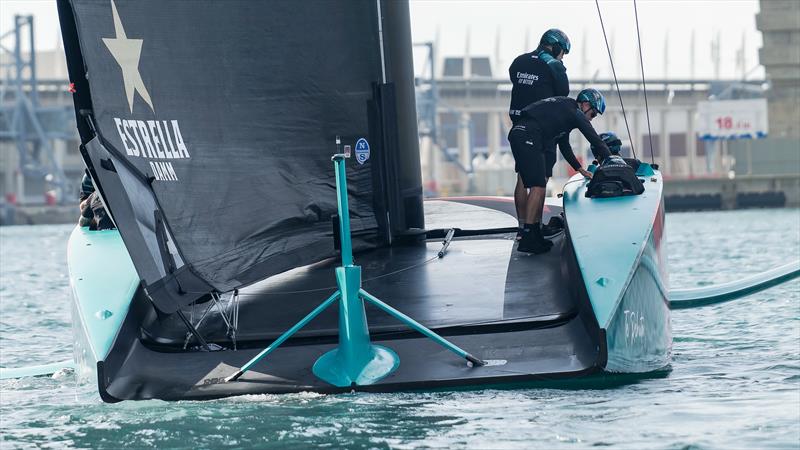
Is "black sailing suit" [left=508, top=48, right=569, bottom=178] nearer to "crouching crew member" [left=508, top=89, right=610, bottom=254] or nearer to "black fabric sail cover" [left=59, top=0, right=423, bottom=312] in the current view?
"crouching crew member" [left=508, top=89, right=610, bottom=254]

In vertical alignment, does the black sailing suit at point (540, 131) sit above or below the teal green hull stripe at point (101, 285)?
above

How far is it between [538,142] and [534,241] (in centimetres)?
49

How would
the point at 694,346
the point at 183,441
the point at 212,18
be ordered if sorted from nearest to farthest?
1. the point at 183,441
2. the point at 212,18
3. the point at 694,346

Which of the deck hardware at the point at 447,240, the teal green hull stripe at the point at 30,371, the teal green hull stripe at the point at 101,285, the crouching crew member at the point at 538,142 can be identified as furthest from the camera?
the deck hardware at the point at 447,240

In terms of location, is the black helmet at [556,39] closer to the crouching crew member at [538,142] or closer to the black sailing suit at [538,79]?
the black sailing suit at [538,79]

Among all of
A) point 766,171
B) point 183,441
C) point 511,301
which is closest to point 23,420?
point 183,441

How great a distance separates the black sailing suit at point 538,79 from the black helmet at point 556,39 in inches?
2.2

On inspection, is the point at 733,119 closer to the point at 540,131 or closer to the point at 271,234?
the point at 540,131

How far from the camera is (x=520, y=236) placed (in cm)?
677

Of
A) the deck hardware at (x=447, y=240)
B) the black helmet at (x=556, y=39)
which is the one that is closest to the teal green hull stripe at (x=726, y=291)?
the deck hardware at (x=447, y=240)

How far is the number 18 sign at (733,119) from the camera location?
52.2 metres

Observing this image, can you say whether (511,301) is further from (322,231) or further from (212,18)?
(212,18)

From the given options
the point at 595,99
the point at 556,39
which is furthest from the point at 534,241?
the point at 556,39

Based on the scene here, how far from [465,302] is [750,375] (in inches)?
49.6
